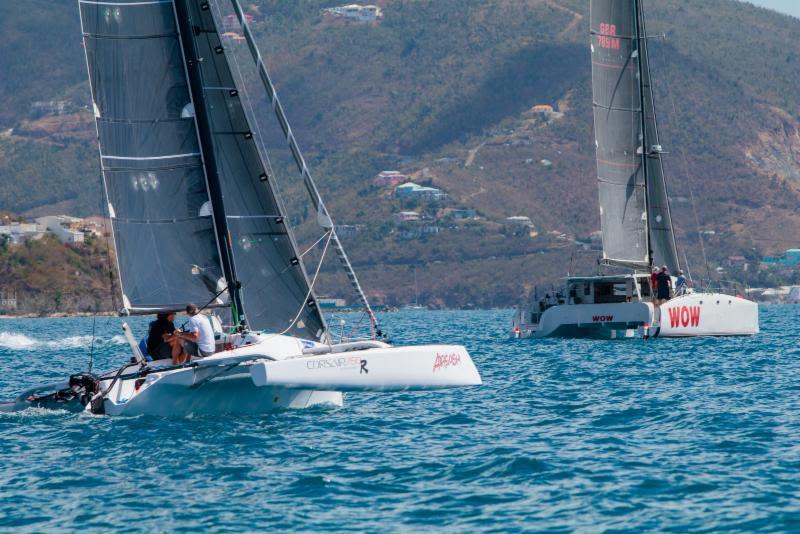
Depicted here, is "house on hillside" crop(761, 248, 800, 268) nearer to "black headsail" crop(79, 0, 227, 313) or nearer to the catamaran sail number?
the catamaran sail number

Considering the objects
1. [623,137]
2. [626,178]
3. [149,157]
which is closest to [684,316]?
[626,178]

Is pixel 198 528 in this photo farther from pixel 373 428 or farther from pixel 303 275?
pixel 303 275

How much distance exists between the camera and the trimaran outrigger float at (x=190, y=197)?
22.5m

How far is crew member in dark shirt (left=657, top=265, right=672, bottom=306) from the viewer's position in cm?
4272

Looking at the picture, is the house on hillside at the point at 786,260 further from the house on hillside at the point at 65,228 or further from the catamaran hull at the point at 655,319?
the catamaran hull at the point at 655,319

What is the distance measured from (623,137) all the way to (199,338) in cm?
2710

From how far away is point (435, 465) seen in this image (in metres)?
17.3

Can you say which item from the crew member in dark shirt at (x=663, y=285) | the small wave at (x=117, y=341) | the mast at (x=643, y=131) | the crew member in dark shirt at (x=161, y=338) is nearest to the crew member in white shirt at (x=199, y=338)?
the crew member in dark shirt at (x=161, y=338)

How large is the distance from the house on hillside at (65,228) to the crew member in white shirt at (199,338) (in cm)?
15274

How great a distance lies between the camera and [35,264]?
166 metres

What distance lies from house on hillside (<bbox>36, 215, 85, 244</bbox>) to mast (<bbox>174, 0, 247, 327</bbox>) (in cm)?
15094

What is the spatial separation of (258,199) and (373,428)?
5030 millimetres

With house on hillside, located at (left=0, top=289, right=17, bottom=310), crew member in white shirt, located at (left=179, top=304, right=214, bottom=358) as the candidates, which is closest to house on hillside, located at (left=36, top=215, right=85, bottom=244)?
house on hillside, located at (left=0, top=289, right=17, bottom=310)

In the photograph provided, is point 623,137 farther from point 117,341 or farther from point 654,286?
point 117,341
